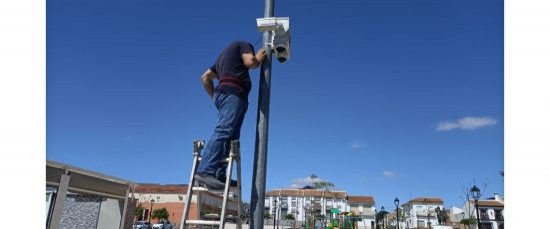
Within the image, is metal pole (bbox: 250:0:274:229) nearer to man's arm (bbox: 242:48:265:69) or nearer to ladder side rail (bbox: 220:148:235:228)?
man's arm (bbox: 242:48:265:69)

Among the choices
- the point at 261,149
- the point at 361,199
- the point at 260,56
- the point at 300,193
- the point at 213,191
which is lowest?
the point at 213,191

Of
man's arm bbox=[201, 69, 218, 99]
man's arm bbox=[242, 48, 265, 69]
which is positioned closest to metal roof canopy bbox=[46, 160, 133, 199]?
man's arm bbox=[201, 69, 218, 99]

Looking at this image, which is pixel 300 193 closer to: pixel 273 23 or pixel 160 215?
pixel 160 215

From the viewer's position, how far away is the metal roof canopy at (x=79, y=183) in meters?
5.54

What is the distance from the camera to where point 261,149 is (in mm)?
2799

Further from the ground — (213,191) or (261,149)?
(261,149)

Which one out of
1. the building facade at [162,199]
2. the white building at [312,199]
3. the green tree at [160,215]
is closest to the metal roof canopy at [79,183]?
the building facade at [162,199]

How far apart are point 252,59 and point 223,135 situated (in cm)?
69

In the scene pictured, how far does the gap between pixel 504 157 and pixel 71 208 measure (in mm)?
8408

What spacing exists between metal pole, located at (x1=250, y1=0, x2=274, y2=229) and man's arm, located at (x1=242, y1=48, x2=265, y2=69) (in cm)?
5

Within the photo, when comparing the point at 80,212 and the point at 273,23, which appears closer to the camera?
the point at 273,23

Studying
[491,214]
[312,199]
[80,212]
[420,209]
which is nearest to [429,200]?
[420,209]

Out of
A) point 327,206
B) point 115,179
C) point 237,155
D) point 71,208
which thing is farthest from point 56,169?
point 327,206
